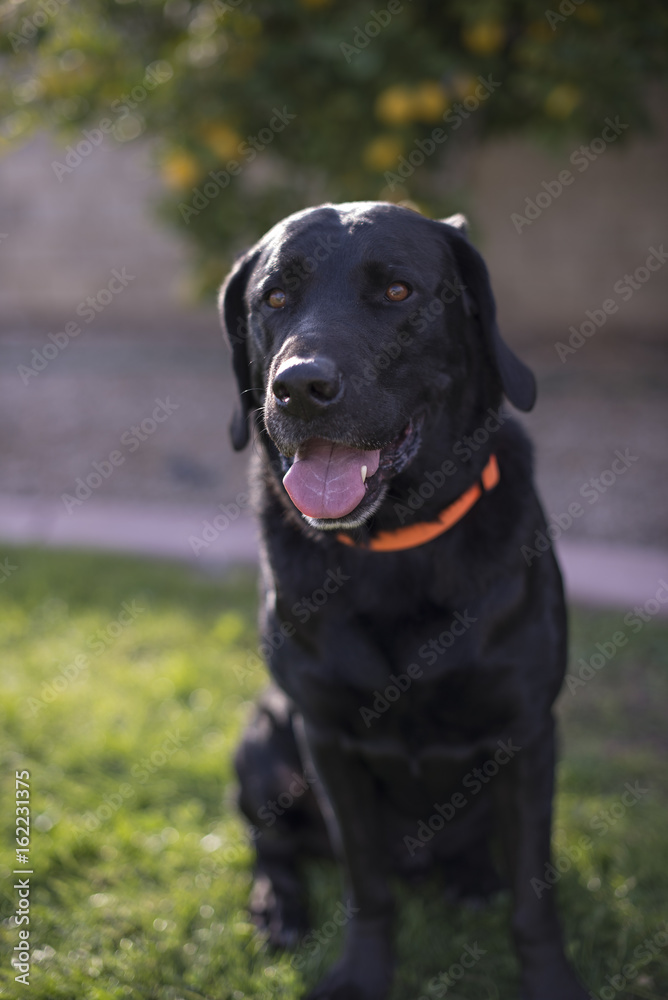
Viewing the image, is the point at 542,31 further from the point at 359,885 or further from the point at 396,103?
the point at 359,885

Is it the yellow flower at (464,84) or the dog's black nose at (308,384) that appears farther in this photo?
the yellow flower at (464,84)

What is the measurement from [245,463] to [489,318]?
3.42m

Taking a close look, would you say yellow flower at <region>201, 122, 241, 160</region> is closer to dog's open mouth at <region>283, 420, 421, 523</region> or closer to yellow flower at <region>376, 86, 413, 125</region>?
yellow flower at <region>376, 86, 413, 125</region>

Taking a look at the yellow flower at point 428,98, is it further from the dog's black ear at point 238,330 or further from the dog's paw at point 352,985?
the dog's paw at point 352,985

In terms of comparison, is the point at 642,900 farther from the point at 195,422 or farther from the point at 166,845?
the point at 195,422

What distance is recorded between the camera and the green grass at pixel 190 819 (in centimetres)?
203

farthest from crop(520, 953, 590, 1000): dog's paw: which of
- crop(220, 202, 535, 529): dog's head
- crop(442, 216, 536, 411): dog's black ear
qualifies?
crop(442, 216, 536, 411): dog's black ear

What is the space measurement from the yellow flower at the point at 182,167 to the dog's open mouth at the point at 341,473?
2.99 meters

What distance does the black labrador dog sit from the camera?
1.71 meters

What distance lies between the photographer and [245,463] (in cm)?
514

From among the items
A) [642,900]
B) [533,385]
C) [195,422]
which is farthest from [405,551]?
[195,422]

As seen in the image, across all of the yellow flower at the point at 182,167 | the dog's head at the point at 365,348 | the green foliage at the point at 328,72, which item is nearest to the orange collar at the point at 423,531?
the dog's head at the point at 365,348

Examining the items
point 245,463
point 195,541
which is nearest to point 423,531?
point 195,541

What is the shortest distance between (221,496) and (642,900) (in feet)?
10.4
